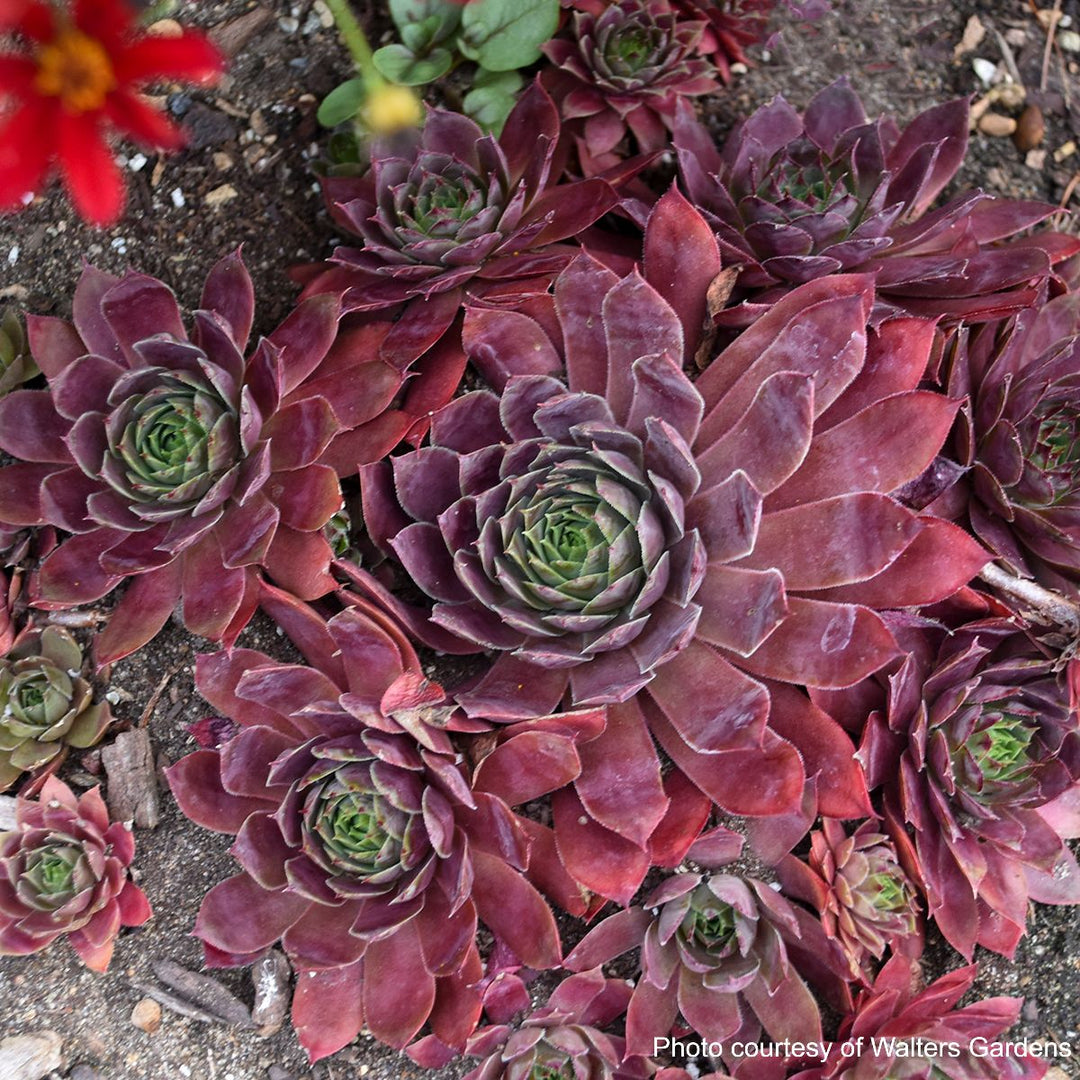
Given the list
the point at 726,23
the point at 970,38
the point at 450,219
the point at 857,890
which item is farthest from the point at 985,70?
the point at 857,890

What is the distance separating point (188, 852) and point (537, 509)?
93cm

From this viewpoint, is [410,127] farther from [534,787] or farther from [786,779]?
[786,779]

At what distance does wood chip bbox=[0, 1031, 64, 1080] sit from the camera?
69.6 inches

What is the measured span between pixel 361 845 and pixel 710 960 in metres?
0.63

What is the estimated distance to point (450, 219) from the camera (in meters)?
1.82

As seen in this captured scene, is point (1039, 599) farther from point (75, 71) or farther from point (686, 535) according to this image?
point (75, 71)

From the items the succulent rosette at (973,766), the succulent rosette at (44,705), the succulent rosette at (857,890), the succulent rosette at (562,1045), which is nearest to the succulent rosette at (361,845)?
the succulent rosette at (562,1045)

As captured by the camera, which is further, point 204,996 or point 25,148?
point 204,996

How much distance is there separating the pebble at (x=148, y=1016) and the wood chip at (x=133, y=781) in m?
0.31

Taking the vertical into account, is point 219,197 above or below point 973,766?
above

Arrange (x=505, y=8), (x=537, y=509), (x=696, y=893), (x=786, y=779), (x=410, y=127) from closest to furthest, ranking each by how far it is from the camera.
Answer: (x=786, y=779) < (x=537, y=509) < (x=696, y=893) < (x=410, y=127) < (x=505, y=8)

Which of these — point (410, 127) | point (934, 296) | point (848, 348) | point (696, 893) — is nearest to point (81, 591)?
point (410, 127)

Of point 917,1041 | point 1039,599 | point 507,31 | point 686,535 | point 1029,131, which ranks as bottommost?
point 917,1041

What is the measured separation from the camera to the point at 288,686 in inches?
65.6
